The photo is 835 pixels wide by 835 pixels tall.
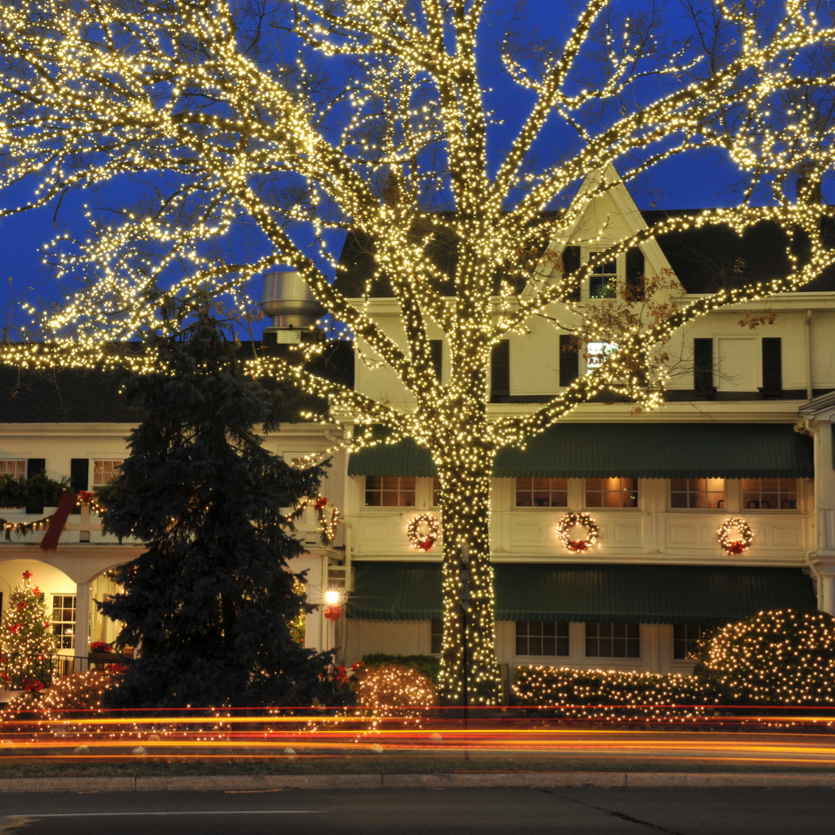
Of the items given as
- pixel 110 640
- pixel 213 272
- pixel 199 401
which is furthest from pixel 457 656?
pixel 110 640

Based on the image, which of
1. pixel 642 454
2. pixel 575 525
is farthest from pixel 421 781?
pixel 642 454

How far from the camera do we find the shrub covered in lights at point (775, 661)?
18.1m

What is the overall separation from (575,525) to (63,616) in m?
13.9

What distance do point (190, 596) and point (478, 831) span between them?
7.43 m

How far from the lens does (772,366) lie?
23.7 meters

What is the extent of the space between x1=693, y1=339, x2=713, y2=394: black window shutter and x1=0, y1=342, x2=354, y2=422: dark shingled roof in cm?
845

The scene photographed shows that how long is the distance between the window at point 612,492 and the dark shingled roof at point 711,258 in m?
4.81

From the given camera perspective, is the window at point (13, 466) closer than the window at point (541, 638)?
No

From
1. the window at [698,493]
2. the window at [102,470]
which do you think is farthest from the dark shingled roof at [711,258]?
the window at [102,470]

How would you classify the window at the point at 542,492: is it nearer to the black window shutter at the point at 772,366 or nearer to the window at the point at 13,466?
the black window shutter at the point at 772,366

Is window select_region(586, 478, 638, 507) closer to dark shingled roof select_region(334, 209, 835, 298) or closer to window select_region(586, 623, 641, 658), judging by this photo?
window select_region(586, 623, 641, 658)

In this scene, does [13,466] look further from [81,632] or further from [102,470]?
[81,632]

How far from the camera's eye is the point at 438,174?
1535 cm

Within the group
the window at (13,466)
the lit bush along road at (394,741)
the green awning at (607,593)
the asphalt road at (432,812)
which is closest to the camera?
the asphalt road at (432,812)
